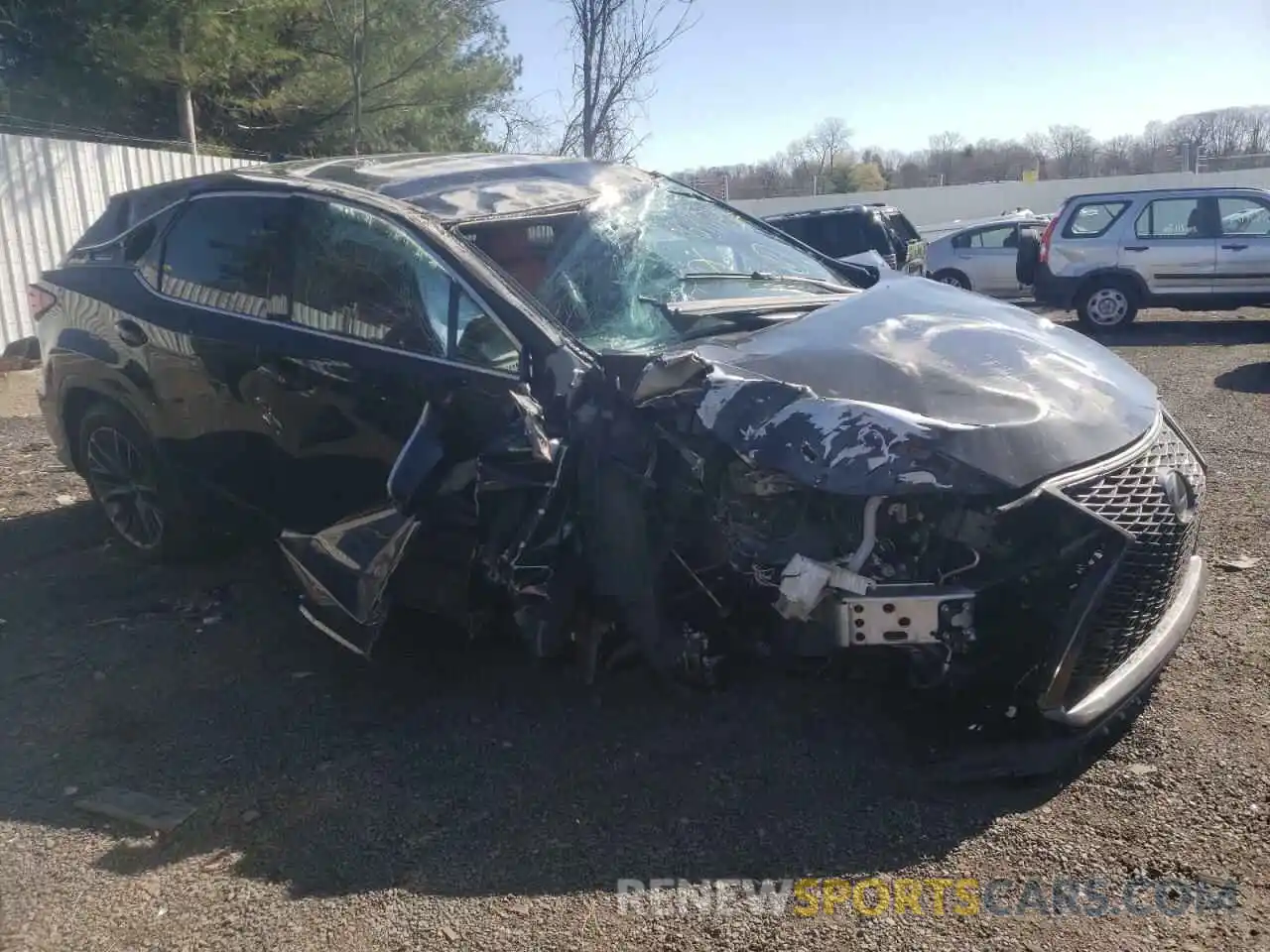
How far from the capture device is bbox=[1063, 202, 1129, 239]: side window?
1336 cm

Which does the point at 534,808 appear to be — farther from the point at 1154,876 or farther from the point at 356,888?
the point at 1154,876

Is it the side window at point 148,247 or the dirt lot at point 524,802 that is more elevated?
the side window at point 148,247

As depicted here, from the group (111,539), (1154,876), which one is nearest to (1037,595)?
(1154,876)

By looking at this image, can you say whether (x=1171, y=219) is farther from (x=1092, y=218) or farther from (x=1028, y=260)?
(x=1028, y=260)

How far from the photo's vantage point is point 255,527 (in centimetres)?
458

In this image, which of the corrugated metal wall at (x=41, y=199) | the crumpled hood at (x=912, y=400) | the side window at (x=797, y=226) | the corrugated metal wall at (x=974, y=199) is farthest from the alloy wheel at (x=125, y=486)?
the corrugated metal wall at (x=974, y=199)

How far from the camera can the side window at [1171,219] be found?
12.9m

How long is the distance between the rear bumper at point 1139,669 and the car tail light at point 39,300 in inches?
199

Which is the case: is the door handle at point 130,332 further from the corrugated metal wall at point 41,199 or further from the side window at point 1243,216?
the side window at point 1243,216

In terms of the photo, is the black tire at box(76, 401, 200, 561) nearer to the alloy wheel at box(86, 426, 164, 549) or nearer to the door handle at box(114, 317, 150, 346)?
the alloy wheel at box(86, 426, 164, 549)

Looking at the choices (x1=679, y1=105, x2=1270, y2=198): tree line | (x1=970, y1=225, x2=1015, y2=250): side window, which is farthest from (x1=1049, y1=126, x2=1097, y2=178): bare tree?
(x1=970, y1=225, x2=1015, y2=250): side window

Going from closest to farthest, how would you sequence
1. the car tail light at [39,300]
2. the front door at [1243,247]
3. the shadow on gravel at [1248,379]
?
the car tail light at [39,300] → the shadow on gravel at [1248,379] → the front door at [1243,247]

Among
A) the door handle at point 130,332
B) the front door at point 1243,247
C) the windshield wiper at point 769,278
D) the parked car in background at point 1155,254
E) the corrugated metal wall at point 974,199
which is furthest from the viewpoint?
the corrugated metal wall at point 974,199

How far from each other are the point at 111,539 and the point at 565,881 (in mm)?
3978
